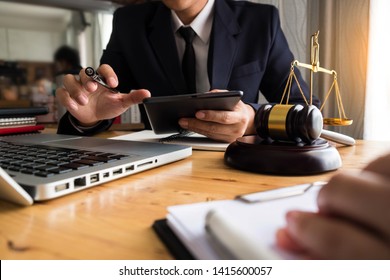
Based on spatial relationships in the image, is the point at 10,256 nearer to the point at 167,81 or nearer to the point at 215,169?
the point at 215,169

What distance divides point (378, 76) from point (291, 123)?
1193mm

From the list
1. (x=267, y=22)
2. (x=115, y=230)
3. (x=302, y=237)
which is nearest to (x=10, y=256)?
(x=115, y=230)

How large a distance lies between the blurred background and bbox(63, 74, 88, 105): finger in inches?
25.4

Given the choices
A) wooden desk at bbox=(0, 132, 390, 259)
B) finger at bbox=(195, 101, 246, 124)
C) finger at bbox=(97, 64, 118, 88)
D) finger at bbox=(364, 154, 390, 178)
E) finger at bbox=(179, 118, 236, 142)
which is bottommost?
wooden desk at bbox=(0, 132, 390, 259)

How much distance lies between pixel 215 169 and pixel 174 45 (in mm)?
808

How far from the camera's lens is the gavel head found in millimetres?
468

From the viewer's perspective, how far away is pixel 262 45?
1.22 m

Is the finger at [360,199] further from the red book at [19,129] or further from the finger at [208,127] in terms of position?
the red book at [19,129]

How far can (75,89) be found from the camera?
0.78 m

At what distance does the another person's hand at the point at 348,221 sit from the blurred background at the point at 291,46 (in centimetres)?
135

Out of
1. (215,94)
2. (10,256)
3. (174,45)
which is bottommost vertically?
(10,256)

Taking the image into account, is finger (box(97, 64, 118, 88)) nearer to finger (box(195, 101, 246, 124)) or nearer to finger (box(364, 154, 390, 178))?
finger (box(195, 101, 246, 124))

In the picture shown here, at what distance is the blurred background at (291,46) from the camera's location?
146 cm

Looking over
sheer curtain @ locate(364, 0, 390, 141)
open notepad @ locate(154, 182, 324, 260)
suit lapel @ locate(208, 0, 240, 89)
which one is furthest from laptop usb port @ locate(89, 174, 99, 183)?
sheer curtain @ locate(364, 0, 390, 141)
